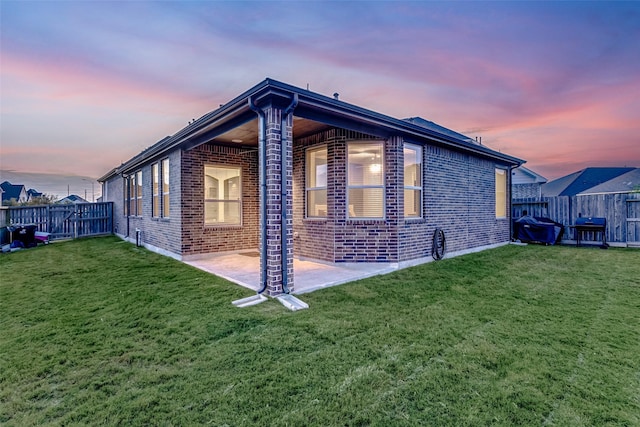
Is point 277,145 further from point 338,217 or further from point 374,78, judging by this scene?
point 374,78

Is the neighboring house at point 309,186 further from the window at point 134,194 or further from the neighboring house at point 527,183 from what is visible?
the neighboring house at point 527,183

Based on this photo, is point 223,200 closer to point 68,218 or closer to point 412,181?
point 412,181

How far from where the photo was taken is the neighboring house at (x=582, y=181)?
23.8 m

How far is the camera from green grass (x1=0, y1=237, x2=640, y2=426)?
6.54 ft

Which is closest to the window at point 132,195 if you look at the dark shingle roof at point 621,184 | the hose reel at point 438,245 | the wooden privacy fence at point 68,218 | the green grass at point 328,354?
the wooden privacy fence at point 68,218

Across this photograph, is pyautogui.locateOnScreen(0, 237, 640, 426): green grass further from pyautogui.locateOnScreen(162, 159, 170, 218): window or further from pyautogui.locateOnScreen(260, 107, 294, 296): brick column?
pyautogui.locateOnScreen(162, 159, 170, 218): window

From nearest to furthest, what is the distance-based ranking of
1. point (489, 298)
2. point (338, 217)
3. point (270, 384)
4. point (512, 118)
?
point (270, 384) < point (489, 298) < point (338, 217) < point (512, 118)

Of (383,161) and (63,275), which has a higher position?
(383,161)

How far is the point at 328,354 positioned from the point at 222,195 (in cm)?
677

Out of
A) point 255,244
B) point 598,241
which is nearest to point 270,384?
point 255,244

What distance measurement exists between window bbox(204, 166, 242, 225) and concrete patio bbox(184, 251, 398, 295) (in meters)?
1.29

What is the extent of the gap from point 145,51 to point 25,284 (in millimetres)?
6215

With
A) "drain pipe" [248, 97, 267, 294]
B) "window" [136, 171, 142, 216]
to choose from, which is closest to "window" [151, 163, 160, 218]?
"window" [136, 171, 142, 216]

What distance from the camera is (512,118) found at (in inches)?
452
